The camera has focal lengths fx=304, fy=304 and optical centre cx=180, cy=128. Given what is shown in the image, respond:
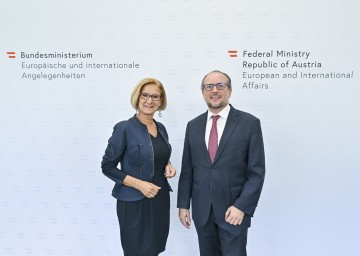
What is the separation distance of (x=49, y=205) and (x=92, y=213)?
0.38 m

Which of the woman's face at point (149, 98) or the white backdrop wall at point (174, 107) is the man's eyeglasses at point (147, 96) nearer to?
the woman's face at point (149, 98)

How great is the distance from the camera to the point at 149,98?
1896mm

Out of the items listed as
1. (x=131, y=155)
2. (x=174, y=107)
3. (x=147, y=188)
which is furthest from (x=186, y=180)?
(x=174, y=107)

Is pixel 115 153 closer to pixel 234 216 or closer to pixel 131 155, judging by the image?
pixel 131 155

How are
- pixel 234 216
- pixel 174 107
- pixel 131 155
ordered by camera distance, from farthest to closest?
pixel 174 107
pixel 131 155
pixel 234 216

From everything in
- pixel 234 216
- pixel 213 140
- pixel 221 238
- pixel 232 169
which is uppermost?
pixel 213 140

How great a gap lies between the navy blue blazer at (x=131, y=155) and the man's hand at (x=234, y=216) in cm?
52

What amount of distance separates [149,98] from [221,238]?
38.4 inches

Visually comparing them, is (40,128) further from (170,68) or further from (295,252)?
(295,252)

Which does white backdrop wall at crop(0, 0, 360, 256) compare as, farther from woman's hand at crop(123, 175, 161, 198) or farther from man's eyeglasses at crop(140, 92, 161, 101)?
woman's hand at crop(123, 175, 161, 198)

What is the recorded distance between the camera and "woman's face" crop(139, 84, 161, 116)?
6.23ft

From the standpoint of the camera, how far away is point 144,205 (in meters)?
1.87

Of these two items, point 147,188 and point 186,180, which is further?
point 186,180

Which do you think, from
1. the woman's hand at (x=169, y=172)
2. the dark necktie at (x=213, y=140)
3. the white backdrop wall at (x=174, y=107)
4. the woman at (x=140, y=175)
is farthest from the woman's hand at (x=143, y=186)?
the white backdrop wall at (x=174, y=107)
